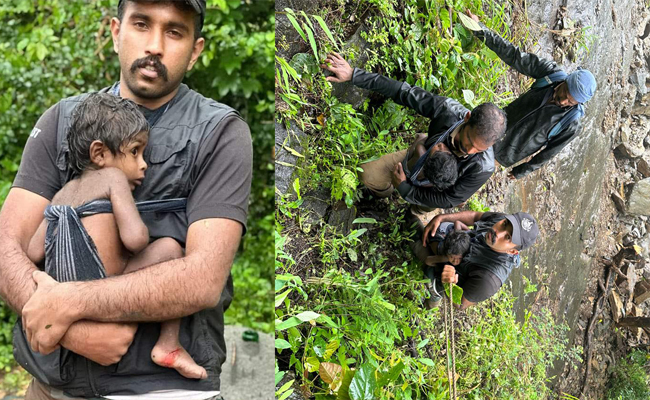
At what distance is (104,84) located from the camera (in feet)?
9.81

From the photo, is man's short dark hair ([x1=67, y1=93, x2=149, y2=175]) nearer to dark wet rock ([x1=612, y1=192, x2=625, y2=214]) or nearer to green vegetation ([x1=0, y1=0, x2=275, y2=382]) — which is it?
green vegetation ([x1=0, y1=0, x2=275, y2=382])

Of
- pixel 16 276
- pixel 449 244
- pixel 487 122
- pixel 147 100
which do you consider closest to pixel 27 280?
pixel 16 276

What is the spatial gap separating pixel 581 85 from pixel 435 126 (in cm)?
64

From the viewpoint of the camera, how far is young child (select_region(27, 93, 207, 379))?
1.01 m

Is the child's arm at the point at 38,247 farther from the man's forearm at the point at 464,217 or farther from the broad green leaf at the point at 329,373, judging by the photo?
the man's forearm at the point at 464,217

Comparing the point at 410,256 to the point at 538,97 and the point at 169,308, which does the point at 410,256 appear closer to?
the point at 538,97

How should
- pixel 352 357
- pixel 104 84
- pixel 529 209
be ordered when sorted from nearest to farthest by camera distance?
pixel 352 357 < pixel 529 209 < pixel 104 84

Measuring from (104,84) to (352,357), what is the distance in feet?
6.82

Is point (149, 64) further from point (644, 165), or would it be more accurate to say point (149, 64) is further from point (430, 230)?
point (644, 165)

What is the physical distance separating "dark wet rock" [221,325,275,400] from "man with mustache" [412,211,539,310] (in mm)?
852

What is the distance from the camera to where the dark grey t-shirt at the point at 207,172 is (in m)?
1.07

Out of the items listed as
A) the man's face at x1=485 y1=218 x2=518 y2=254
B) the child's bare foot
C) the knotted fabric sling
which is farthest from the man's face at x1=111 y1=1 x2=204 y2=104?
the man's face at x1=485 y1=218 x2=518 y2=254

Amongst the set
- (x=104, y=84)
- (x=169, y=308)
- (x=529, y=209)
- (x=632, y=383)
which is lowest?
(x=169, y=308)

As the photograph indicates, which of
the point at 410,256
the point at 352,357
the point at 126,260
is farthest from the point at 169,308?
the point at 410,256
